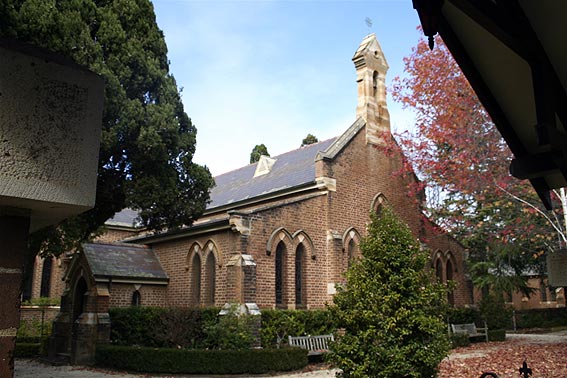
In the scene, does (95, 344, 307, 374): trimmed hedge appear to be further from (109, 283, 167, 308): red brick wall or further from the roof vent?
the roof vent

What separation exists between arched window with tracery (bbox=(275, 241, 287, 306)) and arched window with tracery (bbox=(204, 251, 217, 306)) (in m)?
2.42

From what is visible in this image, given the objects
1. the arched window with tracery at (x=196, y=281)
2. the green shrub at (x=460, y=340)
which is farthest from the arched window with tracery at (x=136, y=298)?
the green shrub at (x=460, y=340)

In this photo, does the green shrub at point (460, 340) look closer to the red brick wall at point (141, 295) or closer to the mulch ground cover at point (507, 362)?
the mulch ground cover at point (507, 362)

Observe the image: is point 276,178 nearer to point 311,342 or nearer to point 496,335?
point 311,342

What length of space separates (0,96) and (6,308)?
99cm

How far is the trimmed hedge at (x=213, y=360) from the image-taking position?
13977 millimetres

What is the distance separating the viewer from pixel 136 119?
46.2 feet

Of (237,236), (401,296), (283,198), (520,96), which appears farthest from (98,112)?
(283,198)

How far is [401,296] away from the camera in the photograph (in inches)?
371

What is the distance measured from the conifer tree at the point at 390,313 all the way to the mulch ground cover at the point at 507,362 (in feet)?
14.0

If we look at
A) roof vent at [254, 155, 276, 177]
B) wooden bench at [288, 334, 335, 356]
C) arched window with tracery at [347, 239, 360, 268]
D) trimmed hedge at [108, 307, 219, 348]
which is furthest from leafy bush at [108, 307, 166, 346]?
roof vent at [254, 155, 276, 177]

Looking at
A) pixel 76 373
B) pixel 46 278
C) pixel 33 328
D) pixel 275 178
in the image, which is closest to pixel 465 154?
pixel 275 178

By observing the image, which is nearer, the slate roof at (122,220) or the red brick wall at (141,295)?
the red brick wall at (141,295)

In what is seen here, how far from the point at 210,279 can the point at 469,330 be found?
1251 centimetres
